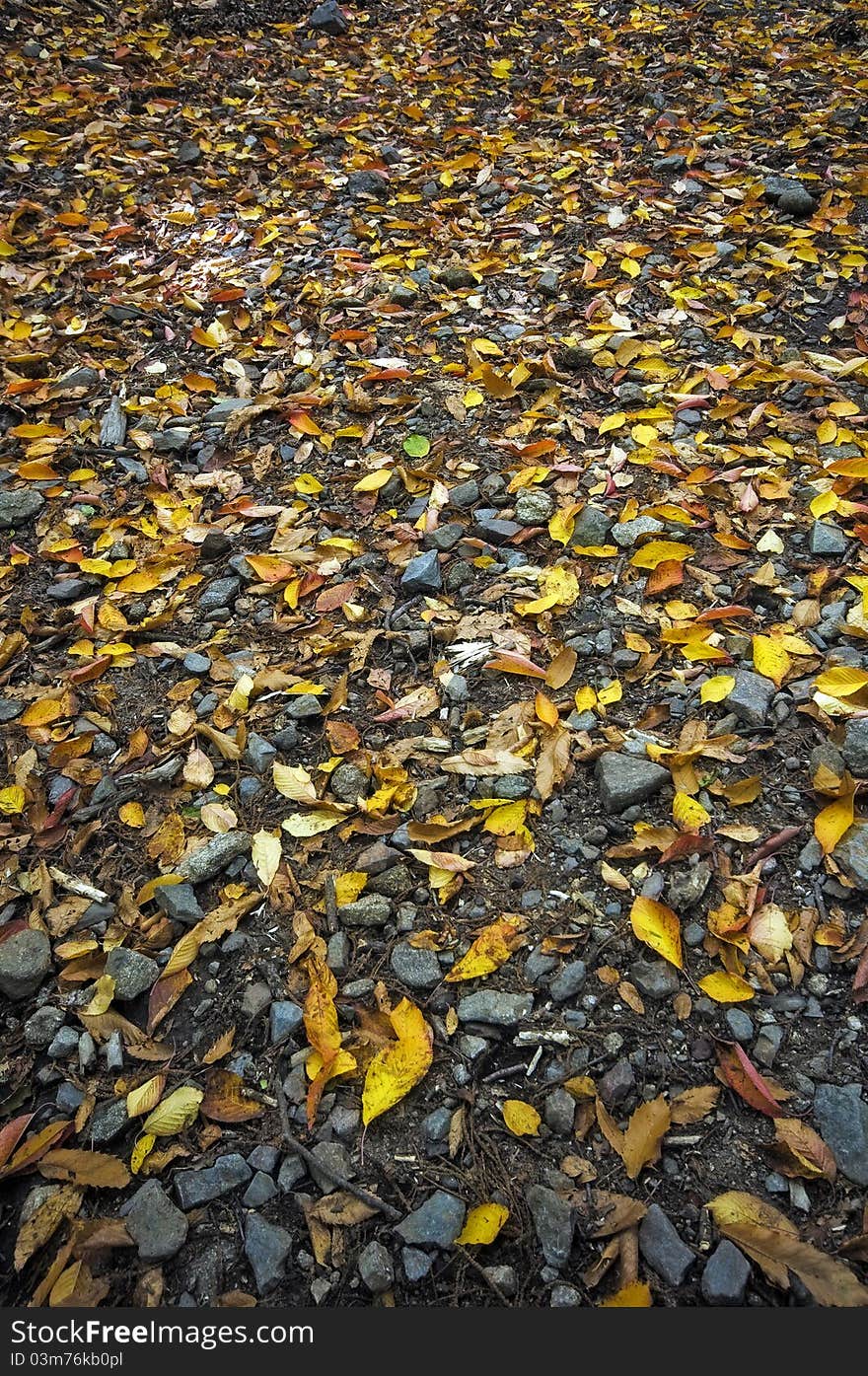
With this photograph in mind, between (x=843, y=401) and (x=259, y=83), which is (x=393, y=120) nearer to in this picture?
(x=259, y=83)

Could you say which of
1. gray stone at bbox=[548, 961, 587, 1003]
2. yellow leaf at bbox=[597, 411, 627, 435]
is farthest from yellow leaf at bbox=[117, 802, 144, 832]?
yellow leaf at bbox=[597, 411, 627, 435]

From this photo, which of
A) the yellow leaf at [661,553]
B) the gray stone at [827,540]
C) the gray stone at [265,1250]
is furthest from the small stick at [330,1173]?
the gray stone at [827,540]

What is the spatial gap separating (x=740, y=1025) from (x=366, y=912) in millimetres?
743

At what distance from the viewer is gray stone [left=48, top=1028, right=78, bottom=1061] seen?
1634 mm

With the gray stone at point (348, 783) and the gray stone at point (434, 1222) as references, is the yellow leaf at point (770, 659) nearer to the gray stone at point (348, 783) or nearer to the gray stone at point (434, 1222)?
the gray stone at point (348, 783)

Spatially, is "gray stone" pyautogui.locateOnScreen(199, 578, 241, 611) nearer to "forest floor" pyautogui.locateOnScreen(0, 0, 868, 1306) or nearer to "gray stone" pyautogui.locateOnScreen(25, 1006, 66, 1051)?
"forest floor" pyautogui.locateOnScreen(0, 0, 868, 1306)

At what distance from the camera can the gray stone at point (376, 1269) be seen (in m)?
1.32

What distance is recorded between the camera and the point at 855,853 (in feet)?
5.54

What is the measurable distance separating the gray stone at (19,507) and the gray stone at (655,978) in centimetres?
233

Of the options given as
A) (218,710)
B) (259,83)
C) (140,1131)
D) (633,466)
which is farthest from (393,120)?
(140,1131)

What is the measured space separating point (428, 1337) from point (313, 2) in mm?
7415

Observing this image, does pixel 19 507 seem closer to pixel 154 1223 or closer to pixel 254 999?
pixel 254 999

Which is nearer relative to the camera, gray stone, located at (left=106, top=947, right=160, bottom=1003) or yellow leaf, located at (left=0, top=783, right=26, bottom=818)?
gray stone, located at (left=106, top=947, right=160, bottom=1003)

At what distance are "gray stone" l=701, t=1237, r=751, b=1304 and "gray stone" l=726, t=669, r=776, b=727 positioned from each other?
1059 millimetres
